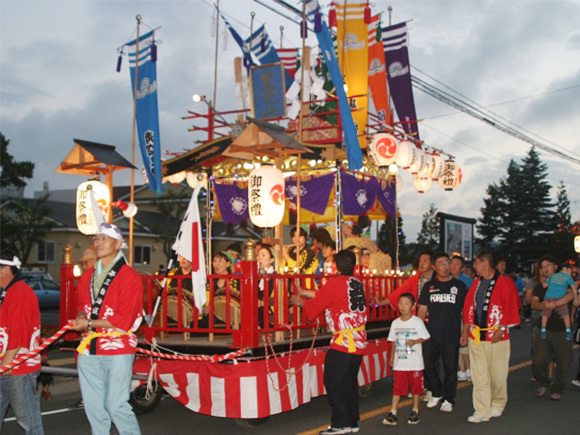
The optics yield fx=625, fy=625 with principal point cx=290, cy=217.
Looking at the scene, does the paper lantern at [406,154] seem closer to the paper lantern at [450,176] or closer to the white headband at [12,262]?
the paper lantern at [450,176]

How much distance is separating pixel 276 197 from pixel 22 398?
244 inches

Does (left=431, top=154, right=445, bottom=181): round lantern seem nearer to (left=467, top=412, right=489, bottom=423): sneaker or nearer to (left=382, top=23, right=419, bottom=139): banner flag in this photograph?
(left=382, top=23, right=419, bottom=139): banner flag

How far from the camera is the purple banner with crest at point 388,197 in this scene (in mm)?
14250

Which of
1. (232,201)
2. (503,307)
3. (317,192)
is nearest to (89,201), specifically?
(232,201)

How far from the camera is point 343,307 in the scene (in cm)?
626

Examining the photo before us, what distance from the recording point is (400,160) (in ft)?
45.1

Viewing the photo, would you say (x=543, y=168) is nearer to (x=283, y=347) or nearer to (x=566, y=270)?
(x=566, y=270)

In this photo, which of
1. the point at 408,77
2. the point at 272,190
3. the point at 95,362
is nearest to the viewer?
the point at 95,362

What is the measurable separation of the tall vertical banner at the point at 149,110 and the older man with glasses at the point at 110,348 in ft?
27.1

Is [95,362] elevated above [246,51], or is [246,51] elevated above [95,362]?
[246,51]

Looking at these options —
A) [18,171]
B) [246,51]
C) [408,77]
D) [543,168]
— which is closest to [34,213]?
[18,171]

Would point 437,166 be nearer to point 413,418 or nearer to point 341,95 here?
point 341,95

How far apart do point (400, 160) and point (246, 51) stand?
4.64m

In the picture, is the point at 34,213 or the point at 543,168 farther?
the point at 543,168
